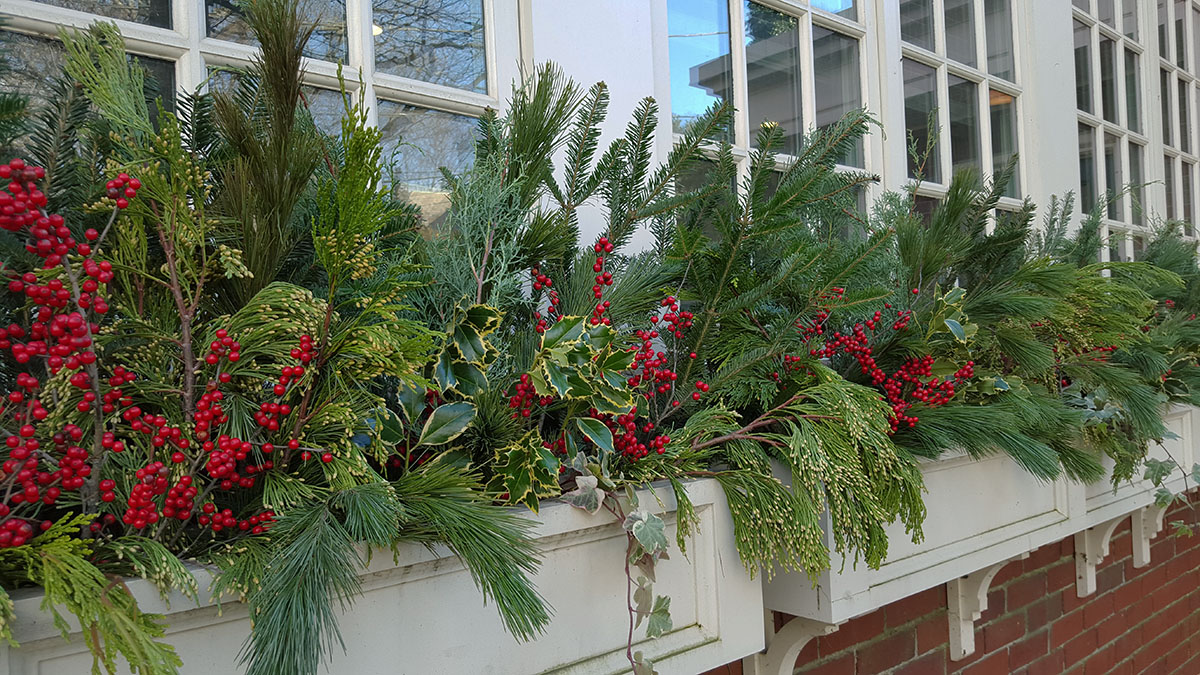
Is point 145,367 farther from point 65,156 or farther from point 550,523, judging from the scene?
point 550,523

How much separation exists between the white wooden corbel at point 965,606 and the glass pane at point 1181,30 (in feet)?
7.39

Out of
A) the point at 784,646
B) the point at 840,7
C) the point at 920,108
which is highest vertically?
the point at 840,7

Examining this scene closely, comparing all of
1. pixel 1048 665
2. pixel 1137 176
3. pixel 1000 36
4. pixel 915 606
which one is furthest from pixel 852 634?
pixel 1137 176

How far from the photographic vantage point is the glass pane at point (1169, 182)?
271cm

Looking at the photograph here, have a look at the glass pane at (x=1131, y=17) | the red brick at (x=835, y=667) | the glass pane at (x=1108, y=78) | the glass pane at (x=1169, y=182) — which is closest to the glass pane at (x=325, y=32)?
the red brick at (x=835, y=667)

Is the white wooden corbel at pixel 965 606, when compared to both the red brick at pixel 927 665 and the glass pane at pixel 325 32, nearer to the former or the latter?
the red brick at pixel 927 665

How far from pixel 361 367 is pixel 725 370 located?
1.37 feet

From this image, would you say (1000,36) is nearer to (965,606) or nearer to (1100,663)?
(965,606)

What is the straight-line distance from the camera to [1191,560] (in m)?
2.58

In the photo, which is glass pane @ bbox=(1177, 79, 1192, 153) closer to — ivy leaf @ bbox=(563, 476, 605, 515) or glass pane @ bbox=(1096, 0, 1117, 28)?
glass pane @ bbox=(1096, 0, 1117, 28)

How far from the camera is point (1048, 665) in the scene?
188 centimetres

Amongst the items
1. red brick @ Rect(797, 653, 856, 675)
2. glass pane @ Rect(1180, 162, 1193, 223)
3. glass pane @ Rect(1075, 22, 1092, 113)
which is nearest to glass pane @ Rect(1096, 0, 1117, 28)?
glass pane @ Rect(1075, 22, 1092, 113)

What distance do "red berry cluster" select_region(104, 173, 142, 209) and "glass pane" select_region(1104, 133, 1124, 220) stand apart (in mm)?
2441

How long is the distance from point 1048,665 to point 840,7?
1.46 meters
